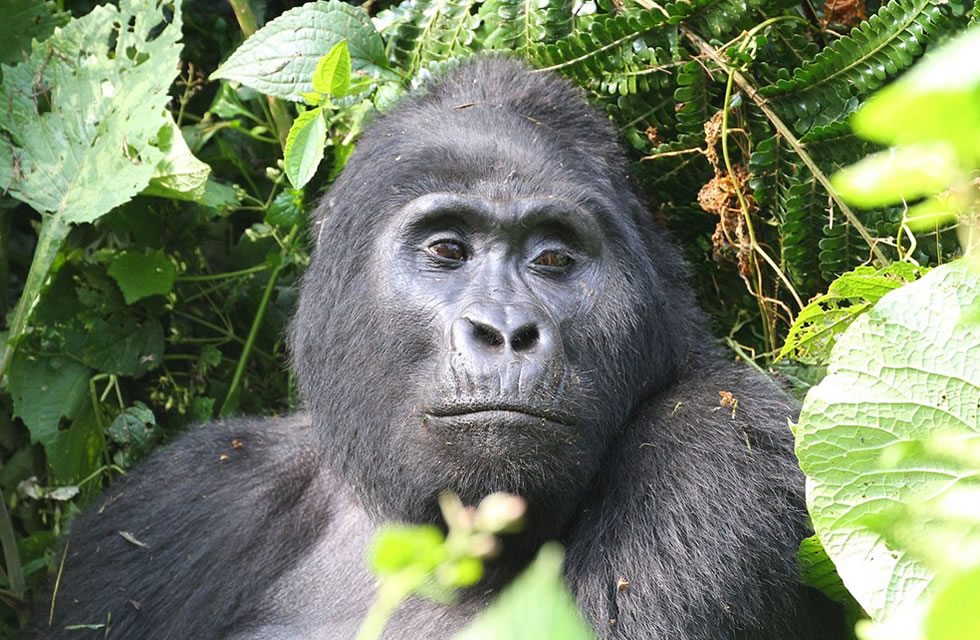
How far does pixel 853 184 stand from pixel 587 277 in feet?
8.45

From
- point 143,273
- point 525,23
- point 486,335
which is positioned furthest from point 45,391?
point 486,335

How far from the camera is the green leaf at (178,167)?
13.3ft

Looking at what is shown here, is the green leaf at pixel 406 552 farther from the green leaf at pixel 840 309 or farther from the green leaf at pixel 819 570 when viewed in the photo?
Answer: the green leaf at pixel 840 309

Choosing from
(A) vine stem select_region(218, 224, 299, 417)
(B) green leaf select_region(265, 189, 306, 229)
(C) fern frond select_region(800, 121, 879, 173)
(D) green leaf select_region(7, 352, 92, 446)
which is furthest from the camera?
(A) vine stem select_region(218, 224, 299, 417)

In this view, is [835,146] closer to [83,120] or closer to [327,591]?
[327,591]

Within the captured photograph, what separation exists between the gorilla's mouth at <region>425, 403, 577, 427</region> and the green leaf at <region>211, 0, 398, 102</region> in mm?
1546

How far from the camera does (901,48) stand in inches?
132

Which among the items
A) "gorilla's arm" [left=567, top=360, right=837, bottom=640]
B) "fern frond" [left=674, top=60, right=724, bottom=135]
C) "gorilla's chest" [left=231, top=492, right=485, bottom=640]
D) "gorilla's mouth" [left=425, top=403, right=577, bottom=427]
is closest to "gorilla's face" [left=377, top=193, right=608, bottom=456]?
"gorilla's mouth" [left=425, top=403, right=577, bottom=427]

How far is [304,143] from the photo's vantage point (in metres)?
3.65

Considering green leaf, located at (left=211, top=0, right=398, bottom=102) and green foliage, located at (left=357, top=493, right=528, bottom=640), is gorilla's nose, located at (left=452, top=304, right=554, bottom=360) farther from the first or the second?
green foliage, located at (left=357, top=493, right=528, bottom=640)

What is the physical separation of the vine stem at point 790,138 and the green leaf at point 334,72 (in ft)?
3.47

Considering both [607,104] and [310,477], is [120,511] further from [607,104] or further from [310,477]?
[607,104]

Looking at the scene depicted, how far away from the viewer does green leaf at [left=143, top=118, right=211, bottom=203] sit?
13.3 ft

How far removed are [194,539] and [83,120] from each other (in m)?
1.58
